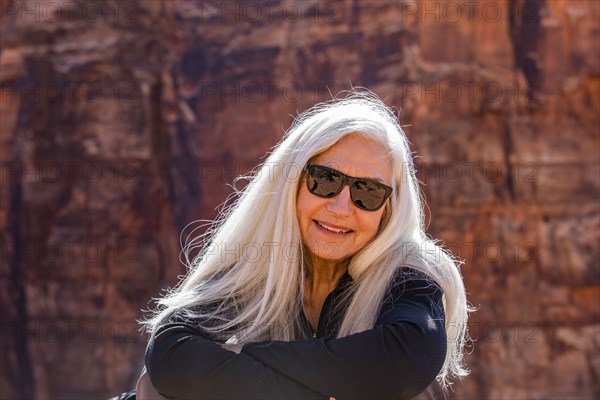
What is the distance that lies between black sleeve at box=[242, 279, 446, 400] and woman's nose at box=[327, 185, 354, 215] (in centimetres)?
36

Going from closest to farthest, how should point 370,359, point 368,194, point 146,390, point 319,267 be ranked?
point 370,359 → point 146,390 → point 368,194 → point 319,267

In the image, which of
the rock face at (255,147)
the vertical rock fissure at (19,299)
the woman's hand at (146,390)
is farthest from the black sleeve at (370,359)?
the vertical rock fissure at (19,299)

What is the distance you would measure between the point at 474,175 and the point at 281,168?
8.53m

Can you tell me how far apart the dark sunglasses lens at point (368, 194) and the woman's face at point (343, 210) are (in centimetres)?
2

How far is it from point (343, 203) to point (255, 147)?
28.2 ft

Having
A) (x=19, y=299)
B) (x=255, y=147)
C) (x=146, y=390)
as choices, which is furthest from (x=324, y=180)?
(x=19, y=299)

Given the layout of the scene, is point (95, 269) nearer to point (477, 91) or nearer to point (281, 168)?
point (477, 91)

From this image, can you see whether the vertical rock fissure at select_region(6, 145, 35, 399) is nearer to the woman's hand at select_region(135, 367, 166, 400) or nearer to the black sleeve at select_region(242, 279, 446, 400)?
the woman's hand at select_region(135, 367, 166, 400)

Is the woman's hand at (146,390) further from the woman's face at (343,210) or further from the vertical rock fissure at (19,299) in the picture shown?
the vertical rock fissure at (19,299)

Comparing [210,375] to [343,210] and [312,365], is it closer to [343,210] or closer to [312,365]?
[312,365]

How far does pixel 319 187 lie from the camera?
2.52 meters

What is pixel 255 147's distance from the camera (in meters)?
11.0

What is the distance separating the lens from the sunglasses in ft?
8.20

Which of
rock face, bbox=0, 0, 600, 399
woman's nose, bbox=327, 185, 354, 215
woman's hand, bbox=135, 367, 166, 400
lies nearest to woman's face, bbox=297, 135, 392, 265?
woman's nose, bbox=327, 185, 354, 215
